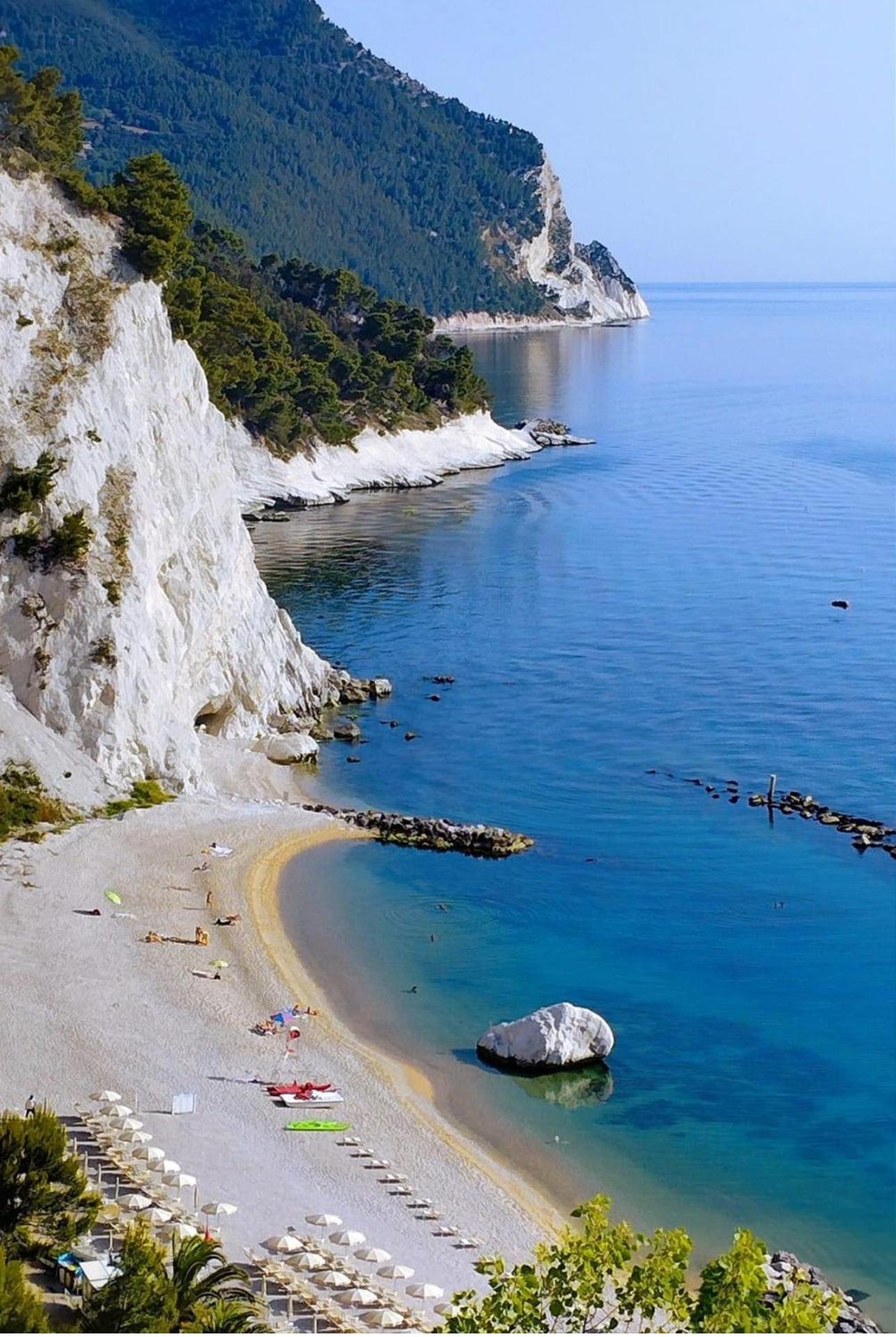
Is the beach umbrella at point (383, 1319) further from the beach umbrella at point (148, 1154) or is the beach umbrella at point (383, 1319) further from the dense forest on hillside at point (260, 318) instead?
the dense forest on hillside at point (260, 318)

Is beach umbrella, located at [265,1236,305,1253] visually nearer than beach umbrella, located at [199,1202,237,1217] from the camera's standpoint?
Yes

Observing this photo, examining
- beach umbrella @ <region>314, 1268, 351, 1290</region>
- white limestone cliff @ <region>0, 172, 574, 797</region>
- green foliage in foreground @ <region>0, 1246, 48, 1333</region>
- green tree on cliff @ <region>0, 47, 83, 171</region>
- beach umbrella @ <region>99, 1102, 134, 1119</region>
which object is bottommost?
beach umbrella @ <region>314, 1268, 351, 1290</region>

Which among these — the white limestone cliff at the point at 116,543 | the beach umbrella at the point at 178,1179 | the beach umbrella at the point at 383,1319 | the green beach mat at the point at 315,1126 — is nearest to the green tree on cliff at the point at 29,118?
the white limestone cliff at the point at 116,543

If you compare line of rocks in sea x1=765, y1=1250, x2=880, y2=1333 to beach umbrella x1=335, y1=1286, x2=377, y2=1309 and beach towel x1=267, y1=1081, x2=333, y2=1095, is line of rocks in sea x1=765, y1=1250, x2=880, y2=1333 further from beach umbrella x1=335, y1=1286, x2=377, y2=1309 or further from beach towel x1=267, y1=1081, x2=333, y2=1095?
beach towel x1=267, y1=1081, x2=333, y2=1095

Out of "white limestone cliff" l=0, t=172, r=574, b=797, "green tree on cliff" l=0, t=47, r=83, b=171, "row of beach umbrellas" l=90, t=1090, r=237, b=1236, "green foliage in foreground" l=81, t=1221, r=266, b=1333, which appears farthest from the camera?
"green tree on cliff" l=0, t=47, r=83, b=171

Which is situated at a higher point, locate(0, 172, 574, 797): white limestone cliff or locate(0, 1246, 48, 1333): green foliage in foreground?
locate(0, 172, 574, 797): white limestone cliff

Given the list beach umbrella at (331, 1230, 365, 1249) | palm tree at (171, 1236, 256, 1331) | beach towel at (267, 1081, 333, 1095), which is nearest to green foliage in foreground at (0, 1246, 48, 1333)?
palm tree at (171, 1236, 256, 1331)

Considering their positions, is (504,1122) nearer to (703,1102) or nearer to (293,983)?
(703,1102)

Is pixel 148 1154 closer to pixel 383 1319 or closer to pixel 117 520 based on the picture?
pixel 383 1319
